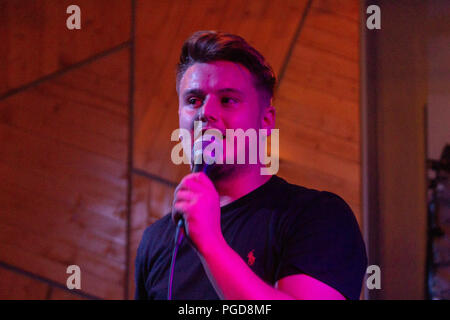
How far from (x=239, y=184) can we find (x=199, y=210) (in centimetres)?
42

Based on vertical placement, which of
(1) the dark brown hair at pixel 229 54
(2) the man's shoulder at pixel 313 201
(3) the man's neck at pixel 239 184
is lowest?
(2) the man's shoulder at pixel 313 201

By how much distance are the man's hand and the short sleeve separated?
0.65 feet

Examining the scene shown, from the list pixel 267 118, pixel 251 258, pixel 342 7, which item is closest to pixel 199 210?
pixel 251 258

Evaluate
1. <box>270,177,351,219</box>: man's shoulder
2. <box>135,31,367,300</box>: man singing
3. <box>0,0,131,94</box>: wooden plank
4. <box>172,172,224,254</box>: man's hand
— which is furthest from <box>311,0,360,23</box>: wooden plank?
<box>172,172,224,254</box>: man's hand

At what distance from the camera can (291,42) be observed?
8.04 feet

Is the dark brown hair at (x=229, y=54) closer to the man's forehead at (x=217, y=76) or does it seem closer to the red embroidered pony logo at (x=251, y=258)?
the man's forehead at (x=217, y=76)

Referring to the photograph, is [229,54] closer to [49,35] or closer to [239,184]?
[239,184]

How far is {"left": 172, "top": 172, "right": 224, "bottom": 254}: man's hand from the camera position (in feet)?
3.14

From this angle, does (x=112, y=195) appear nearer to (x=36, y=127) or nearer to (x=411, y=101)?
(x=36, y=127)

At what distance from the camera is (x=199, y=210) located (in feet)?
3.15

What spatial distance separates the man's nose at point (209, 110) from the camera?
1.19 m

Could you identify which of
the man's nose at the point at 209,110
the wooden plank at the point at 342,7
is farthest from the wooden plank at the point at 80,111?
the man's nose at the point at 209,110

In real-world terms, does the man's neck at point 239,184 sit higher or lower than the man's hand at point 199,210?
higher
